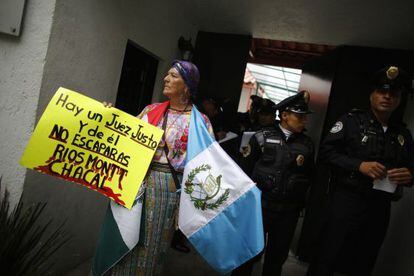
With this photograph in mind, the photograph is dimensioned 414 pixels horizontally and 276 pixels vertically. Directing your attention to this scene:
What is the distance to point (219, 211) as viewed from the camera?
176 centimetres

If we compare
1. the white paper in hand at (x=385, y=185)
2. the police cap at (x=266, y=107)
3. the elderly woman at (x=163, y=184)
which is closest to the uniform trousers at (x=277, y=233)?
the white paper in hand at (x=385, y=185)

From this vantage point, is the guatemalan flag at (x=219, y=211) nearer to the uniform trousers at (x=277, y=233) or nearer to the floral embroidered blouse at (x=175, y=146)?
the floral embroidered blouse at (x=175, y=146)

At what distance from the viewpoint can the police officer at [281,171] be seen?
239 cm

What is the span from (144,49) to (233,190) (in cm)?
227

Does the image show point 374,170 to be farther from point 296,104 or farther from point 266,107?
point 266,107

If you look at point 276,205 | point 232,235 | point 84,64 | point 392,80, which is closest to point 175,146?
point 232,235

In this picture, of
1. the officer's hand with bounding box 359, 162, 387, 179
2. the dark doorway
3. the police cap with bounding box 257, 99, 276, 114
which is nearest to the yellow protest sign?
the officer's hand with bounding box 359, 162, 387, 179

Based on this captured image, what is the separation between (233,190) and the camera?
1753 millimetres

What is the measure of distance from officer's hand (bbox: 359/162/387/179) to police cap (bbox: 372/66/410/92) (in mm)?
584

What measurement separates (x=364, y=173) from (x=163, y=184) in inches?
54.4

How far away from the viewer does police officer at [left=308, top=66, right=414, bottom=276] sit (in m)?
2.15

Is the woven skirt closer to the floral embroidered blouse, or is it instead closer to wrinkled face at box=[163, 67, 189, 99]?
the floral embroidered blouse

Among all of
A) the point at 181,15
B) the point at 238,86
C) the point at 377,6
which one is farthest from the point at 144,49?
the point at 377,6

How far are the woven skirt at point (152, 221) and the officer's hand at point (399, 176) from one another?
1.46 m
